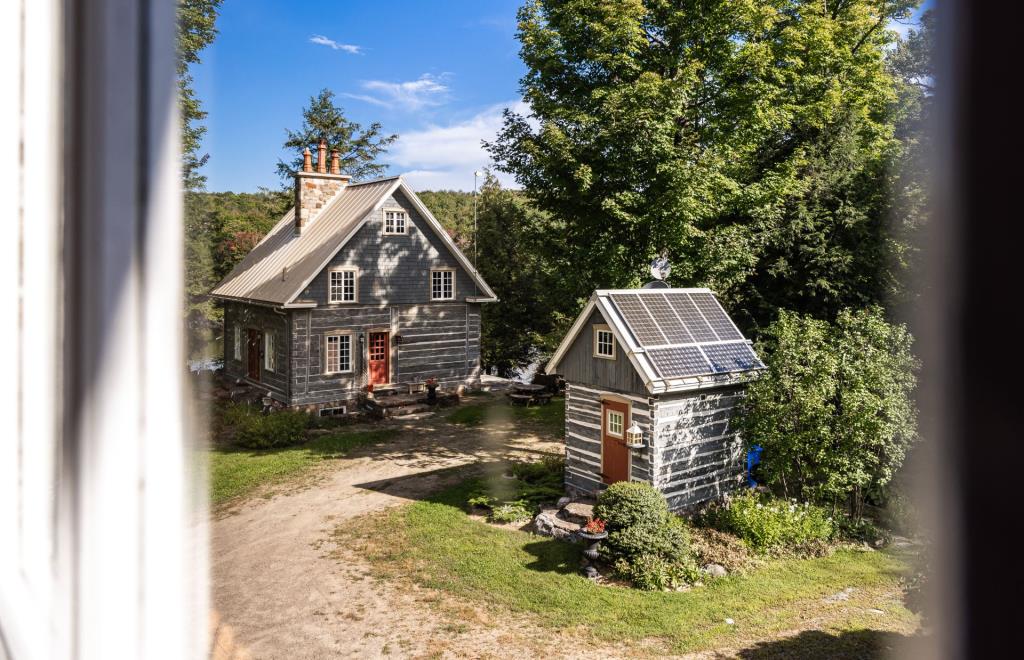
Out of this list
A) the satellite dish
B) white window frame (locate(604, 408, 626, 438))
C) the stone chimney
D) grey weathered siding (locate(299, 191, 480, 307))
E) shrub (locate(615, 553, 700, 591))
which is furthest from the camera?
the stone chimney

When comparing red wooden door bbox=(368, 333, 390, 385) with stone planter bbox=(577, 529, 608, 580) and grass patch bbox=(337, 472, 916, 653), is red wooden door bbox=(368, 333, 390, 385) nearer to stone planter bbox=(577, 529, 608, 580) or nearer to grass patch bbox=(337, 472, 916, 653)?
grass patch bbox=(337, 472, 916, 653)

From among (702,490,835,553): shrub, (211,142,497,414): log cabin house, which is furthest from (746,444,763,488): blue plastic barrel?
(211,142,497,414): log cabin house

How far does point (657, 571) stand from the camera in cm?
527

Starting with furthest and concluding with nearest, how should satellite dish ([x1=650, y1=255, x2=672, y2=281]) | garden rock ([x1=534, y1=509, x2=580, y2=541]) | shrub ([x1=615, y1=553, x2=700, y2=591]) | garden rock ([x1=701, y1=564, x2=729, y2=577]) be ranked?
satellite dish ([x1=650, y1=255, x2=672, y2=281])
garden rock ([x1=534, y1=509, x2=580, y2=541])
garden rock ([x1=701, y1=564, x2=729, y2=577])
shrub ([x1=615, y1=553, x2=700, y2=591])

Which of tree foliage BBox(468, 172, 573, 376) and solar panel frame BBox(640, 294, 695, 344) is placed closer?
solar panel frame BBox(640, 294, 695, 344)

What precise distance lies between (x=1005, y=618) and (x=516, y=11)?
10919mm

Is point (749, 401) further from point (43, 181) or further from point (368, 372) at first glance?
point (368, 372)

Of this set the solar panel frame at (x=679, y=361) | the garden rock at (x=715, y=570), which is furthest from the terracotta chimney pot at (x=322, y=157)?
the garden rock at (x=715, y=570)

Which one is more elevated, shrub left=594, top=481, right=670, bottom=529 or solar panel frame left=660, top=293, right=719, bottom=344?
solar panel frame left=660, top=293, right=719, bottom=344

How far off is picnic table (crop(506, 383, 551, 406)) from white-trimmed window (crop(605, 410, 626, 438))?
5.64 metres

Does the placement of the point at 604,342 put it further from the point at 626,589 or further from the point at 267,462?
the point at 267,462

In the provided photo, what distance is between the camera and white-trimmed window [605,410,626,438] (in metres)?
6.94

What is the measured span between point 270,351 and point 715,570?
9167 millimetres

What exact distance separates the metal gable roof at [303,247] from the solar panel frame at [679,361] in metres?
7.03
